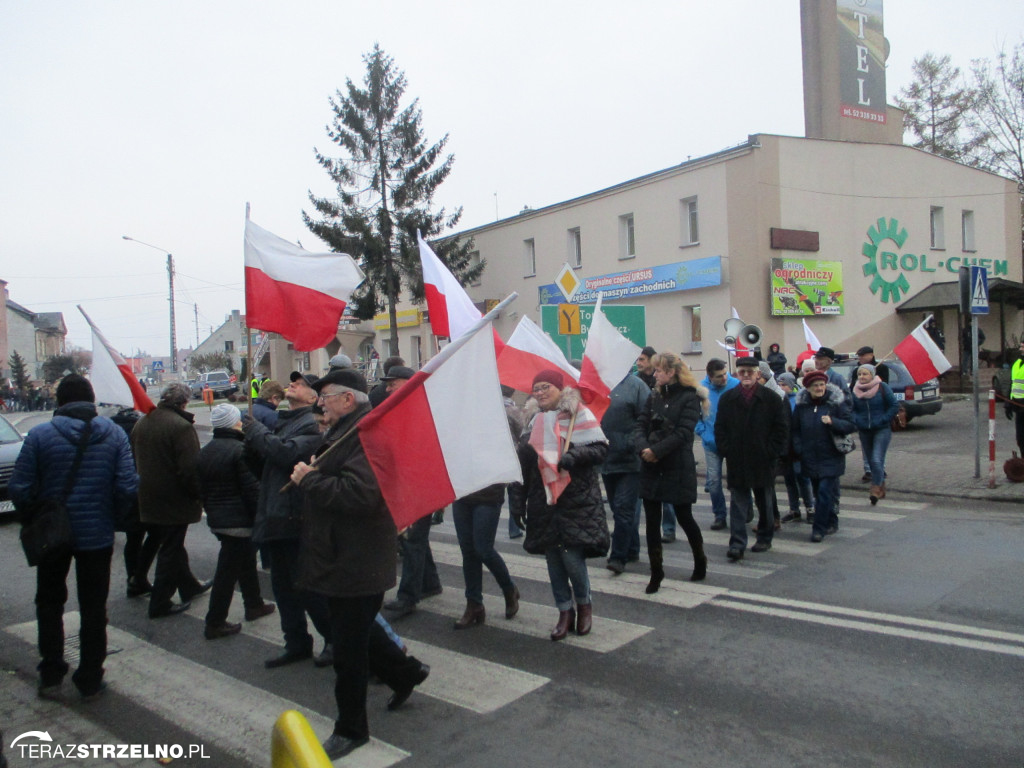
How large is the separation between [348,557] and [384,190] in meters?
33.7

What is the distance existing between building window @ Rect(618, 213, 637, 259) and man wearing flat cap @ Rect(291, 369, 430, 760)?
24710 millimetres

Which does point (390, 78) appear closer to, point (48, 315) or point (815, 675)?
point (815, 675)

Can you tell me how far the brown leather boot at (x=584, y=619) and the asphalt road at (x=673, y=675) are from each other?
61 millimetres

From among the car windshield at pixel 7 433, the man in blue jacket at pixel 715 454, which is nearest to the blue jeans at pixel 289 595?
the man in blue jacket at pixel 715 454

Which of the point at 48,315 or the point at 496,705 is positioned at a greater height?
the point at 48,315

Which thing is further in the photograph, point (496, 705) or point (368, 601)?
point (496, 705)

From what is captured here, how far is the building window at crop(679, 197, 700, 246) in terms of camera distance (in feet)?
82.9

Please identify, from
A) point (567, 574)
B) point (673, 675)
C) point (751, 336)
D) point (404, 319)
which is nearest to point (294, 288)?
point (567, 574)

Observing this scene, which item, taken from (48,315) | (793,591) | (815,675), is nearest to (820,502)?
(793,591)

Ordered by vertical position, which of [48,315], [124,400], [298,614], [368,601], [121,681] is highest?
[48,315]

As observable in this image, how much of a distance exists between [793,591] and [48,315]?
105848mm

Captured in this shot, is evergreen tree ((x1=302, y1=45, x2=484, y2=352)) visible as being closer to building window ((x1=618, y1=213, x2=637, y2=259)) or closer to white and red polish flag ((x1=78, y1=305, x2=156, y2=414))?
building window ((x1=618, y1=213, x2=637, y2=259))

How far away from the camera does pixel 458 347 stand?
151 inches

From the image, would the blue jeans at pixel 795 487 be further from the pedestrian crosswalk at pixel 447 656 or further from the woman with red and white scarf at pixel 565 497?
the woman with red and white scarf at pixel 565 497
